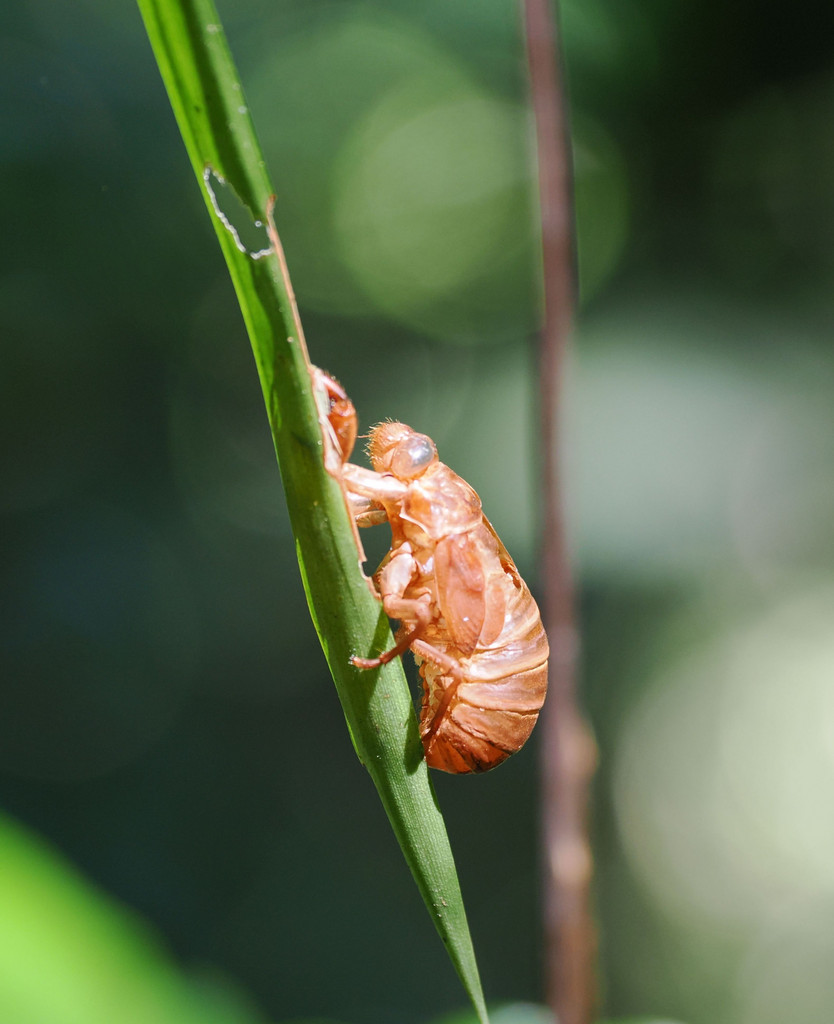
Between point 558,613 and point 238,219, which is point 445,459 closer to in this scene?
point 558,613

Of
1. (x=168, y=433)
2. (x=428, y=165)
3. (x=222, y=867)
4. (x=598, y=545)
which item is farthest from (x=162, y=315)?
(x=222, y=867)

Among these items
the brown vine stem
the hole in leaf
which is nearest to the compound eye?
the brown vine stem

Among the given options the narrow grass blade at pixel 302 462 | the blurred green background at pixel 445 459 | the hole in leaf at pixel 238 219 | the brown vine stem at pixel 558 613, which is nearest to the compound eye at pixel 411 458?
the brown vine stem at pixel 558 613

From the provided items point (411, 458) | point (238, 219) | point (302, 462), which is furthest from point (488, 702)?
point (238, 219)

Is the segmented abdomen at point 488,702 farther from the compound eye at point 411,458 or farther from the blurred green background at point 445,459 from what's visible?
the blurred green background at point 445,459

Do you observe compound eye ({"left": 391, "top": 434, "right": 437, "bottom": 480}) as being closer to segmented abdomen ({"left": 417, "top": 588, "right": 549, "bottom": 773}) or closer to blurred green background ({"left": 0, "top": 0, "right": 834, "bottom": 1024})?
segmented abdomen ({"left": 417, "top": 588, "right": 549, "bottom": 773})
